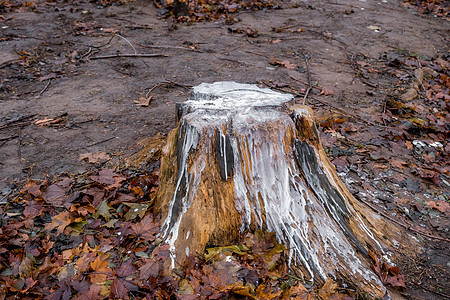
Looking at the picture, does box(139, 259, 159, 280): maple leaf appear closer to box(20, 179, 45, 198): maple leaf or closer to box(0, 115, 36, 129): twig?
box(20, 179, 45, 198): maple leaf

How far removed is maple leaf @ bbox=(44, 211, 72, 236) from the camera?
8.97 ft

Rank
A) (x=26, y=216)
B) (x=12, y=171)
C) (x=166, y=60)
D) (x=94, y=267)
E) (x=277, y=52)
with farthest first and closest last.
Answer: (x=277, y=52) < (x=166, y=60) < (x=12, y=171) < (x=26, y=216) < (x=94, y=267)

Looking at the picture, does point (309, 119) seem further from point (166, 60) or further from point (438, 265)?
point (166, 60)

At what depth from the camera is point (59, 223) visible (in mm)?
2766

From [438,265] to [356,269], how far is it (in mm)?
810

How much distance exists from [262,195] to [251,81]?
3386mm

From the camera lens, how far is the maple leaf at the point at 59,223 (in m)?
2.73

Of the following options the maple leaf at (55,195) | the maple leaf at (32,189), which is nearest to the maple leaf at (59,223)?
the maple leaf at (55,195)

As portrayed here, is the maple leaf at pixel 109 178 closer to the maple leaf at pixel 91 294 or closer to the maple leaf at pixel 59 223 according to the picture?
the maple leaf at pixel 59 223

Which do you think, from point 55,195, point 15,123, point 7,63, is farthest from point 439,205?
point 7,63

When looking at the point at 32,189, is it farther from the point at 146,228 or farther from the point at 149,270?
the point at 149,270

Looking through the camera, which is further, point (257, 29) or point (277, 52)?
point (257, 29)

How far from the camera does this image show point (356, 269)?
236 cm

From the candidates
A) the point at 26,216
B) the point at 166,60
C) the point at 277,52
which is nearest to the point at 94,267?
the point at 26,216
